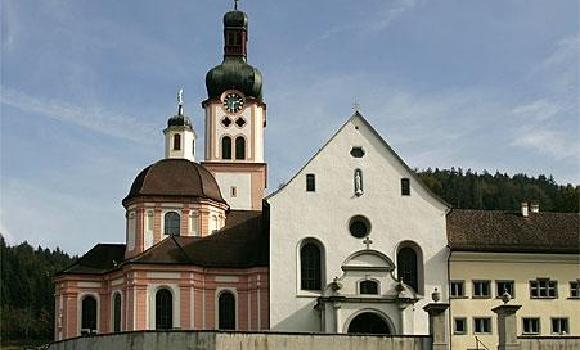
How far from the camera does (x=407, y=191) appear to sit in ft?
177

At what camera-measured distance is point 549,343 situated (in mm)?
37875

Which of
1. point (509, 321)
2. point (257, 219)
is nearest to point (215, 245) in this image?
point (257, 219)

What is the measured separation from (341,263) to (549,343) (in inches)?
649

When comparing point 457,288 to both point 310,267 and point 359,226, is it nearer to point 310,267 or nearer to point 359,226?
point 359,226

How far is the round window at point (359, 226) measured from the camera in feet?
175

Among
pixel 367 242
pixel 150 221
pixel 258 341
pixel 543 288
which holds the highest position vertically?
pixel 150 221

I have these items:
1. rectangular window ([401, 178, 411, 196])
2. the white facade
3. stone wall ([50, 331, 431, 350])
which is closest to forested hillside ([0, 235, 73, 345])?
the white facade

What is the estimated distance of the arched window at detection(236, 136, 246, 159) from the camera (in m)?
74.1

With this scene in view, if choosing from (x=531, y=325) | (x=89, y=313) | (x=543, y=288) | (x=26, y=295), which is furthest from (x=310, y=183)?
(x=26, y=295)

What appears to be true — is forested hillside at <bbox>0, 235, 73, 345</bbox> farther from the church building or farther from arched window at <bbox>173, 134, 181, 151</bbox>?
the church building

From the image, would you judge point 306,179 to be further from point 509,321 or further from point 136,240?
point 509,321

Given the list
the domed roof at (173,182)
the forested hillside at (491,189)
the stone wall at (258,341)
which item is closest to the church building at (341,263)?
the domed roof at (173,182)

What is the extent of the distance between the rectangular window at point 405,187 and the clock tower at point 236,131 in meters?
19.7

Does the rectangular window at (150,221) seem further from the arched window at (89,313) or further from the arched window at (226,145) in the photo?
the arched window at (226,145)
